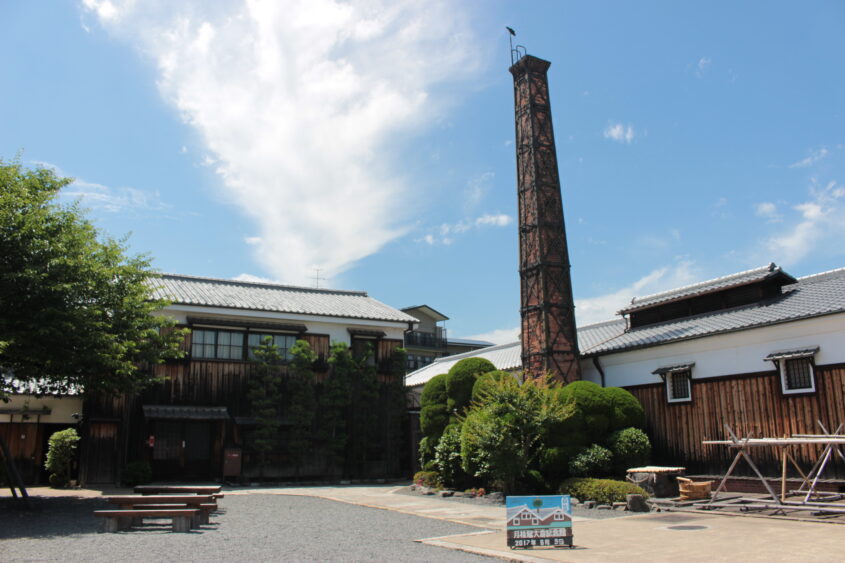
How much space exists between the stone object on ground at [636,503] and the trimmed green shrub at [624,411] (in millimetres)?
4249

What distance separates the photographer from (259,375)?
78.5 ft

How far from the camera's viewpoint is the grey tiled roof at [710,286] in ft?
63.1

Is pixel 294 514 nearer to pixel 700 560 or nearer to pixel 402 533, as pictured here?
pixel 402 533

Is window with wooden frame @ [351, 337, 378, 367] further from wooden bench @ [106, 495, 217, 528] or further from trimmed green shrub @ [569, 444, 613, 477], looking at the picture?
wooden bench @ [106, 495, 217, 528]

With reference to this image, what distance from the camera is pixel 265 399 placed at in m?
23.5

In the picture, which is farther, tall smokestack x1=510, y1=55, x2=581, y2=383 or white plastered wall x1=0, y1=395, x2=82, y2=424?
white plastered wall x1=0, y1=395, x2=82, y2=424

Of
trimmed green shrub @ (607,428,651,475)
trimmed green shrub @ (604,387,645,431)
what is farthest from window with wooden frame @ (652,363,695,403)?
trimmed green shrub @ (607,428,651,475)

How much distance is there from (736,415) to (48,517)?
16.6 meters

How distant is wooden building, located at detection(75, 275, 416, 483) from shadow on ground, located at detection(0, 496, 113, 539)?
17.2 feet

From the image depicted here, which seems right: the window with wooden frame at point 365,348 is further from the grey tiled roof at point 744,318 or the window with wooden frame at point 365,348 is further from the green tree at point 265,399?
the grey tiled roof at point 744,318

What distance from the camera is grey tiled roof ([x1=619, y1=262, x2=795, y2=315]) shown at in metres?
19.2

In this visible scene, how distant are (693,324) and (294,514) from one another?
13.2 meters

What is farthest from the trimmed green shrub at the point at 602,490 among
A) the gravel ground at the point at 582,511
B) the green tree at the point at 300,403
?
the green tree at the point at 300,403

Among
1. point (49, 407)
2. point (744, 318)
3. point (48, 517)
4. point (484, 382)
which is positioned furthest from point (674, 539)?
point (49, 407)
